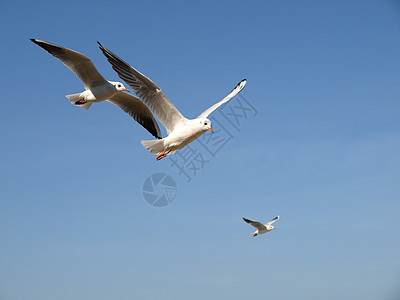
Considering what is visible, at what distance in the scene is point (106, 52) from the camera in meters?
9.09

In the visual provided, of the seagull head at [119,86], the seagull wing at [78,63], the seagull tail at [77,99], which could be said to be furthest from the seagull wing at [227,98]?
the seagull tail at [77,99]

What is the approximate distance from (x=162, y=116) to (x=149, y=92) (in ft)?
1.93

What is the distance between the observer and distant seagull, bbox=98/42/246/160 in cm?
906

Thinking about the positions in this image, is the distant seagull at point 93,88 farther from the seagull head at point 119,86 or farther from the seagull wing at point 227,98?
the seagull wing at point 227,98

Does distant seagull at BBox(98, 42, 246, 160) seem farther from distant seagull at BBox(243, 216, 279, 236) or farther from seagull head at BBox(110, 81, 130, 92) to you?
distant seagull at BBox(243, 216, 279, 236)

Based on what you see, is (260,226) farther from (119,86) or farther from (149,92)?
(149,92)

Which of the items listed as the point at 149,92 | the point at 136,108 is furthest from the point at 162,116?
the point at 136,108

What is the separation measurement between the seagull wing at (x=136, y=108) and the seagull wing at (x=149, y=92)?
2190 mm

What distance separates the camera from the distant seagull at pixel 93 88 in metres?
10.8

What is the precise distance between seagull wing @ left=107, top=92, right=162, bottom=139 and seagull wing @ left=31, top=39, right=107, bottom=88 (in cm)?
88

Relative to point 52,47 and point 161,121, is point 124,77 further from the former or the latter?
point 52,47

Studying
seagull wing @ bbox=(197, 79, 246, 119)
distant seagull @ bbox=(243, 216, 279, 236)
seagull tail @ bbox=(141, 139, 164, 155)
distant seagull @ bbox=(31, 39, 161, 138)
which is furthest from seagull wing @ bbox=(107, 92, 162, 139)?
distant seagull @ bbox=(243, 216, 279, 236)

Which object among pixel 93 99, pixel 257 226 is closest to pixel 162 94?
pixel 93 99

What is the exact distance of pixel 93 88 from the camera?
11242 millimetres
